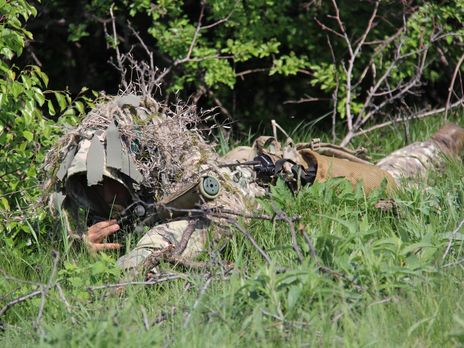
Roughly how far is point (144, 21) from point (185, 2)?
0.40 m

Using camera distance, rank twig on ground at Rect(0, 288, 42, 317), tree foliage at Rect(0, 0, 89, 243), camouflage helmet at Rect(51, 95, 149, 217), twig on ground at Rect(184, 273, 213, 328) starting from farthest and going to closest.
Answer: tree foliage at Rect(0, 0, 89, 243) → camouflage helmet at Rect(51, 95, 149, 217) → twig on ground at Rect(0, 288, 42, 317) → twig on ground at Rect(184, 273, 213, 328)

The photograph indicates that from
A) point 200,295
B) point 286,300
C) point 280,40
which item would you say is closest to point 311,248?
point 286,300

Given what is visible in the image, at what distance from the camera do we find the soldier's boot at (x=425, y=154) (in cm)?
537

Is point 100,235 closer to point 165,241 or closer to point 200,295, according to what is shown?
point 165,241

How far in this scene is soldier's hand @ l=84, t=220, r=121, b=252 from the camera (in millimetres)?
4148

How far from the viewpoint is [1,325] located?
142 inches

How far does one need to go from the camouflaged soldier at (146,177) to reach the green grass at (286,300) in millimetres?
216

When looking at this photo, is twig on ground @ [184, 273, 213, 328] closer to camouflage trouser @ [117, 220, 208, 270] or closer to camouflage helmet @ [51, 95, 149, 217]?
camouflage trouser @ [117, 220, 208, 270]

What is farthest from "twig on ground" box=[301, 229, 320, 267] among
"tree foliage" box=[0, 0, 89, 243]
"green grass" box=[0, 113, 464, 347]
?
"tree foliage" box=[0, 0, 89, 243]

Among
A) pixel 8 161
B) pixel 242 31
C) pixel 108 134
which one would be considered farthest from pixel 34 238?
pixel 242 31

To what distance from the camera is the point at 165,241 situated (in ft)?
13.3

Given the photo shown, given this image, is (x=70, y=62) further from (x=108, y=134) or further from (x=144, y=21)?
(x=108, y=134)

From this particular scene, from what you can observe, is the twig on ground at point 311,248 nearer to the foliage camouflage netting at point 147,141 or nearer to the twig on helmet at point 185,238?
the twig on helmet at point 185,238

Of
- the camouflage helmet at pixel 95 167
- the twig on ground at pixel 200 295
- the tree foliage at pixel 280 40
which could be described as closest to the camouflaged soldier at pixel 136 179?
the camouflage helmet at pixel 95 167
